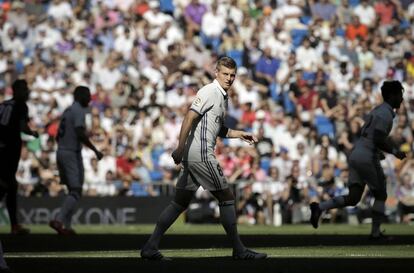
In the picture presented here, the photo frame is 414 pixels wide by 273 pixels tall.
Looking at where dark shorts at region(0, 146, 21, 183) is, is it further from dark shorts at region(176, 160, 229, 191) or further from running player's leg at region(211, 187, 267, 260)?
running player's leg at region(211, 187, 267, 260)

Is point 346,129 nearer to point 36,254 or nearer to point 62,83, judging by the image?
point 62,83

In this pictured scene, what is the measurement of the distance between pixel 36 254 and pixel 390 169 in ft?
47.9

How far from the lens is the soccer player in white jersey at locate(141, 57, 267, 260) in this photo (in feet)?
42.9

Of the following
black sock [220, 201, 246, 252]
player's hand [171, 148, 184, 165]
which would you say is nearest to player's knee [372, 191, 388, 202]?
black sock [220, 201, 246, 252]

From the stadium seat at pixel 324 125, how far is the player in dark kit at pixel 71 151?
11265 millimetres

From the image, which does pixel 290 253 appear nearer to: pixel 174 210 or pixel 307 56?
pixel 174 210

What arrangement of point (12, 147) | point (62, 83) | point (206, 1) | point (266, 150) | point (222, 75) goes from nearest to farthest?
1. point (222, 75)
2. point (12, 147)
3. point (266, 150)
4. point (62, 83)
5. point (206, 1)

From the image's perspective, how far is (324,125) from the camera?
30.3 meters

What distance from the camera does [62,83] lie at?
30.6 m

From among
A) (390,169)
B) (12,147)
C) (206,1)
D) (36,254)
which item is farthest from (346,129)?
(36,254)

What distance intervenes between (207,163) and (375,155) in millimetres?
5099

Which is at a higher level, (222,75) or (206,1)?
(206,1)

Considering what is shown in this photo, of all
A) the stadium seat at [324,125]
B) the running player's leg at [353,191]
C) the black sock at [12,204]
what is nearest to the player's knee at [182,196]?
the running player's leg at [353,191]

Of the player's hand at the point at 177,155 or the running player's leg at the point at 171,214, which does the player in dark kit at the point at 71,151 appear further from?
the player's hand at the point at 177,155
